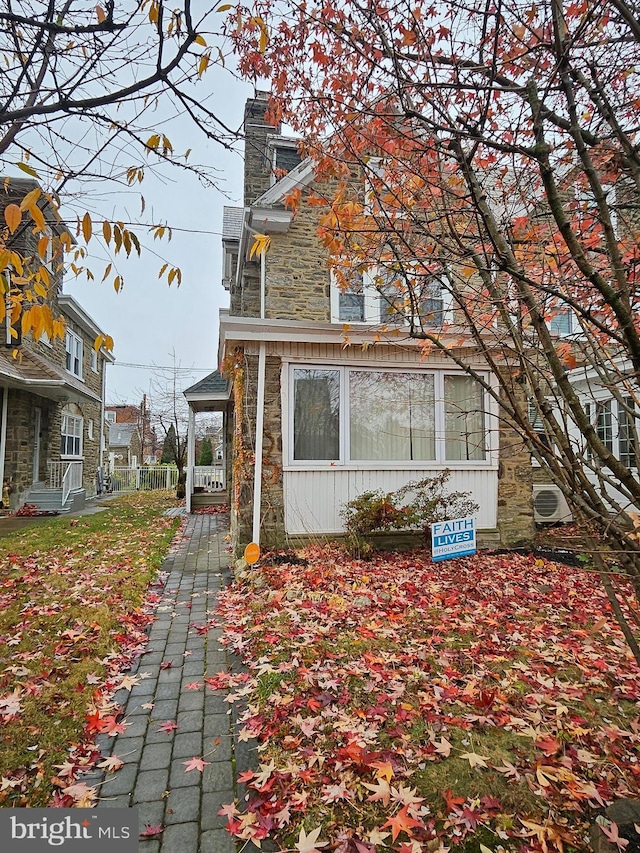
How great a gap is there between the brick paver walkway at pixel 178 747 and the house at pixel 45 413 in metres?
8.53

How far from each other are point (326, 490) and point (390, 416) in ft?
5.63

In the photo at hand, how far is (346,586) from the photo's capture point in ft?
18.7

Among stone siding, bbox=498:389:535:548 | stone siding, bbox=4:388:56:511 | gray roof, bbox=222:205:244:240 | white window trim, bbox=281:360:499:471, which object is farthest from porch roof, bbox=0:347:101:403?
stone siding, bbox=498:389:535:548

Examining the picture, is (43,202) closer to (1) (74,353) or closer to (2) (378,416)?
(2) (378,416)

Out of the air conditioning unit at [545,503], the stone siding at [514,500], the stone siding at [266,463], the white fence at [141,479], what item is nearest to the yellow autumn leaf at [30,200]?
the stone siding at [266,463]

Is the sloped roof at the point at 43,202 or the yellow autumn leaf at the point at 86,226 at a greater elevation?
the sloped roof at the point at 43,202

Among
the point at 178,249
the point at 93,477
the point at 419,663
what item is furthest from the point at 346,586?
the point at 93,477

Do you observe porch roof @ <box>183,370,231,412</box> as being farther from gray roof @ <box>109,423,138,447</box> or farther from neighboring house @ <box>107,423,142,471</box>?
gray roof @ <box>109,423,138,447</box>

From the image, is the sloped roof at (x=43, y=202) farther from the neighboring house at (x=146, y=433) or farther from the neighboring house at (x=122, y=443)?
the neighboring house at (x=122, y=443)

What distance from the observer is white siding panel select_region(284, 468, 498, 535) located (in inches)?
283

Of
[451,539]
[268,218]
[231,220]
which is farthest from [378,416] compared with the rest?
[231,220]

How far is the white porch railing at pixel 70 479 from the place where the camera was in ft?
44.1

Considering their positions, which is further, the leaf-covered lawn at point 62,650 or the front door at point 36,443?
the front door at point 36,443

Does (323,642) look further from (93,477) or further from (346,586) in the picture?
(93,477)
